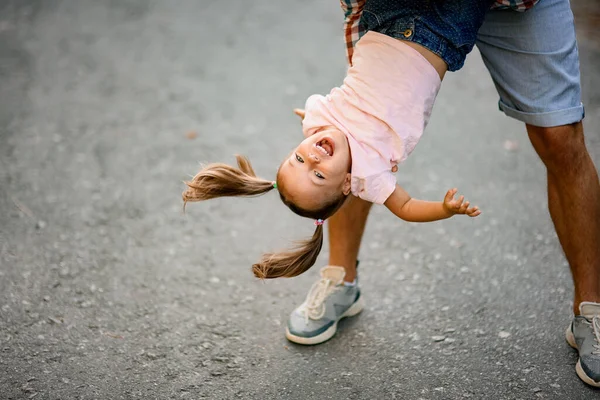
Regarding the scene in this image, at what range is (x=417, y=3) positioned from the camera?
2.40m

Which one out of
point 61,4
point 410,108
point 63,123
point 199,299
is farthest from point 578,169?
point 61,4

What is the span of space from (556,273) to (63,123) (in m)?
2.87

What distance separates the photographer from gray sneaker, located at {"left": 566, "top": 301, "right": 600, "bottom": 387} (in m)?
2.66

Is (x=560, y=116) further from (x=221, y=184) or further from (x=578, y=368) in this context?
(x=221, y=184)

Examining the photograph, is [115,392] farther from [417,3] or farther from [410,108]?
[417,3]

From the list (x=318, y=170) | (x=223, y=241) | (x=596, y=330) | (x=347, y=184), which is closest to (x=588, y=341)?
(x=596, y=330)

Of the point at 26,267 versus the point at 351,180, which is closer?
the point at 351,180

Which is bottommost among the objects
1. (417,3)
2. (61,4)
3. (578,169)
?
(61,4)

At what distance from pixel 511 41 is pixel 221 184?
3.51 ft

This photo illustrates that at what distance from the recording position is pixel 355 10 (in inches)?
102

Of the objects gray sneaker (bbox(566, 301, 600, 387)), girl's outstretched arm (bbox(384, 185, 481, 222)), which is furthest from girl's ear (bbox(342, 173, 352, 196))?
gray sneaker (bbox(566, 301, 600, 387))

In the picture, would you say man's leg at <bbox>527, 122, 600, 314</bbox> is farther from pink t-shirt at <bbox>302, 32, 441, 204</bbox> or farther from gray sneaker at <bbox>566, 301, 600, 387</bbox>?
pink t-shirt at <bbox>302, 32, 441, 204</bbox>

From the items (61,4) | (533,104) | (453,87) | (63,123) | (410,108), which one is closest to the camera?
(410,108)

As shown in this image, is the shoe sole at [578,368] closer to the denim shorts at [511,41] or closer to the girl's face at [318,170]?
the denim shorts at [511,41]
